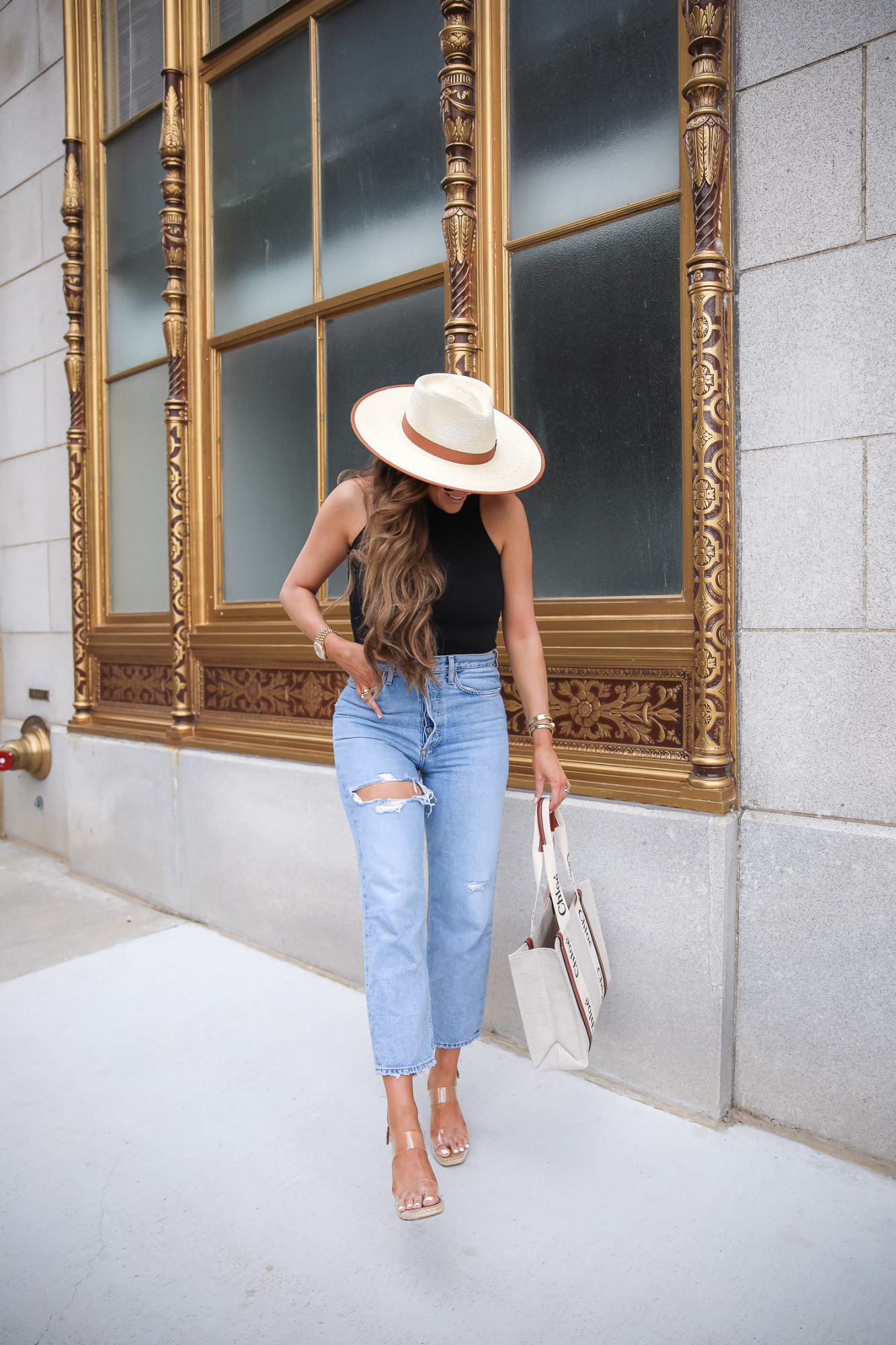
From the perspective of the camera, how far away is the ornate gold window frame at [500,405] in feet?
7.46

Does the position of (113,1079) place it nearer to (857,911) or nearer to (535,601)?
(535,601)

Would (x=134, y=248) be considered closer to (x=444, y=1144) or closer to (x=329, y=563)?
(x=329, y=563)

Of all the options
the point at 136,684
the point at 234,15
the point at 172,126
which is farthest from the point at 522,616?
the point at 234,15

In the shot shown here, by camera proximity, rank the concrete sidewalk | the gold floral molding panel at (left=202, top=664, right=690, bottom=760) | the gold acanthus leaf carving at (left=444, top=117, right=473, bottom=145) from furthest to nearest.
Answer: the gold acanthus leaf carving at (left=444, top=117, right=473, bottom=145) → the gold floral molding panel at (left=202, top=664, right=690, bottom=760) → the concrete sidewalk

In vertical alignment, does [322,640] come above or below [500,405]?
below

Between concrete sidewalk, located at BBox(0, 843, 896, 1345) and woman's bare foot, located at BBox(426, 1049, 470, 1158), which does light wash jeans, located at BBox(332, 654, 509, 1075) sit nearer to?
woman's bare foot, located at BBox(426, 1049, 470, 1158)

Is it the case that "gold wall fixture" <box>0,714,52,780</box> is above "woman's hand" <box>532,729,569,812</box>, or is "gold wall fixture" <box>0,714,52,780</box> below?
below

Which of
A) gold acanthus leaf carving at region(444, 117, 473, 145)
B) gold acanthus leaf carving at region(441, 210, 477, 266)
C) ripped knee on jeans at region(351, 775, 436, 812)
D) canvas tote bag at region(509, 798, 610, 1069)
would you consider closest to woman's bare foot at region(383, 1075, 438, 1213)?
canvas tote bag at region(509, 798, 610, 1069)

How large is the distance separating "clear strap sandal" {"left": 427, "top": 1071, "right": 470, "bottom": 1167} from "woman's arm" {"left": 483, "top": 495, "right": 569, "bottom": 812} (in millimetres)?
761


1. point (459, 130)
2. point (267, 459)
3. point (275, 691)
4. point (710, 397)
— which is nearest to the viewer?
point (710, 397)

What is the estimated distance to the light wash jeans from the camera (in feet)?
6.45

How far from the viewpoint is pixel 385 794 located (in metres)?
1.99

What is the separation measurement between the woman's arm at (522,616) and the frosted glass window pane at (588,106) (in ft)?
3.64

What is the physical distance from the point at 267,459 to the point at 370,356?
70 cm
